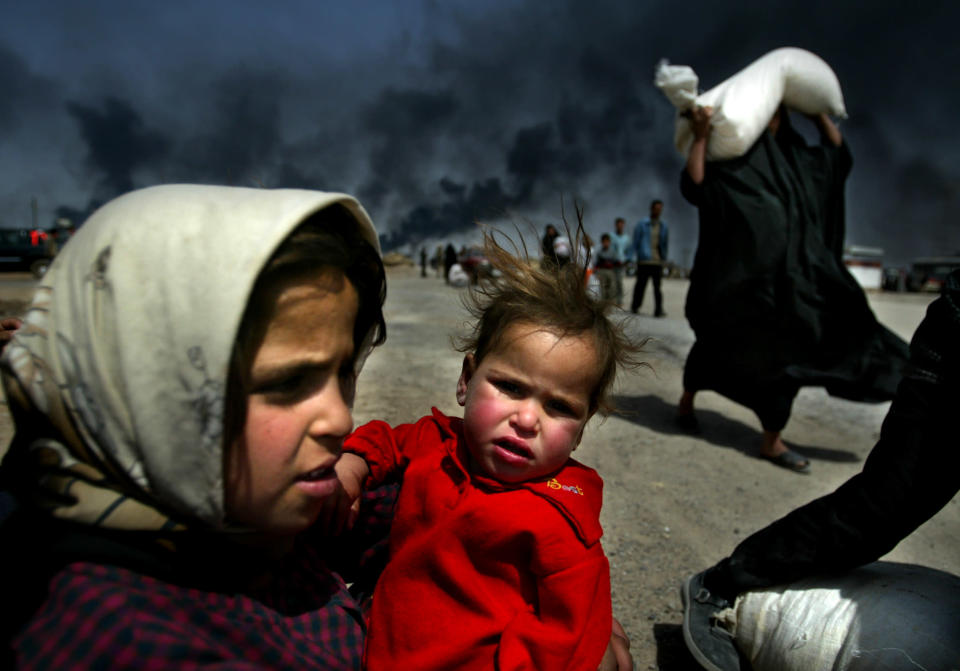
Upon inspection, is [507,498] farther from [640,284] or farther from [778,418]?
[640,284]

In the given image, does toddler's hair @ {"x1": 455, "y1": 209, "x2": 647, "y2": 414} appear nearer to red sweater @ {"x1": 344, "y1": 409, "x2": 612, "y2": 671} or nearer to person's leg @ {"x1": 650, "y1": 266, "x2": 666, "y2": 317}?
red sweater @ {"x1": 344, "y1": 409, "x2": 612, "y2": 671}

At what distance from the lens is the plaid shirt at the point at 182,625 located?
2.12 feet

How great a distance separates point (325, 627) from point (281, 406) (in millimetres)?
467

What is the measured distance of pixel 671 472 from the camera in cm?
335

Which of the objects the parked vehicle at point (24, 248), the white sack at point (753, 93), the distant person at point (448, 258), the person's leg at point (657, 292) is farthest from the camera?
the distant person at point (448, 258)

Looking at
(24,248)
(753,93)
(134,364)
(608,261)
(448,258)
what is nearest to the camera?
(134,364)

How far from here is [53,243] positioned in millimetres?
20391

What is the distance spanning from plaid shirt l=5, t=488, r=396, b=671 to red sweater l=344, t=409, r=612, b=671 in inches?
5.3

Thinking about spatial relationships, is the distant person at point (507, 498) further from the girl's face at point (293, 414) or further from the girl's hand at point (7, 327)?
the girl's hand at point (7, 327)

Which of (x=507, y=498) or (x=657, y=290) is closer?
(x=507, y=498)

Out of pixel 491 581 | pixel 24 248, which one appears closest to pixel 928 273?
pixel 491 581

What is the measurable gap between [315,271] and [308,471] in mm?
304

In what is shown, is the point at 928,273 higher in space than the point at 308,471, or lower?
lower

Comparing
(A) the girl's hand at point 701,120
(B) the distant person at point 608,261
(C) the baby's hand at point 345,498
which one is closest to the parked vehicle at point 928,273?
(B) the distant person at point 608,261
